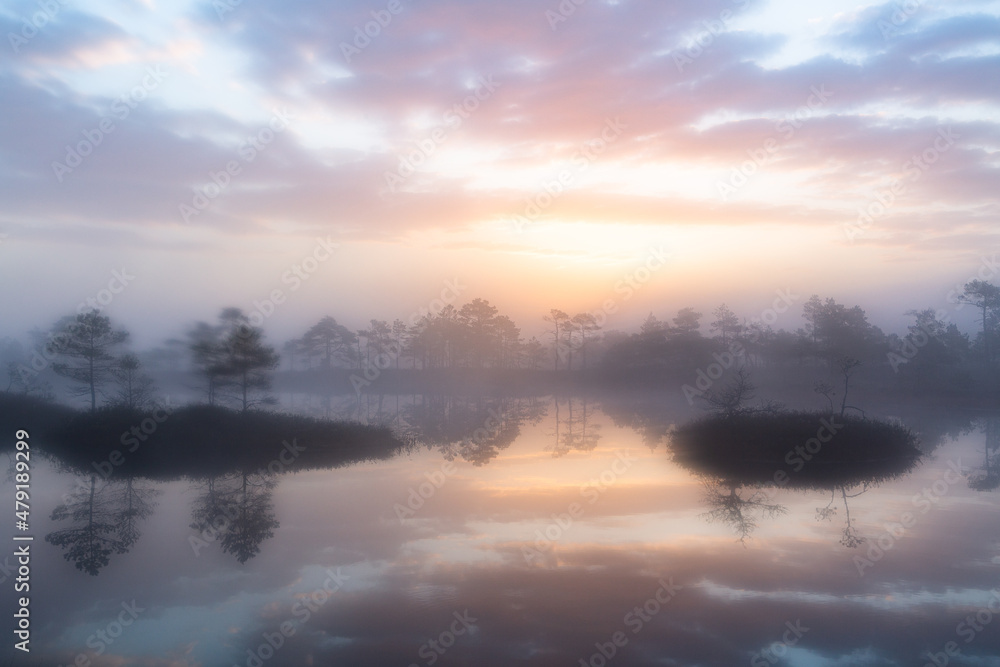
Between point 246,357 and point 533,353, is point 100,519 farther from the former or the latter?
point 533,353

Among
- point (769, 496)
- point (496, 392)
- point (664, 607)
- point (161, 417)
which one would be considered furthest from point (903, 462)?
point (496, 392)

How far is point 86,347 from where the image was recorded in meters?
35.8

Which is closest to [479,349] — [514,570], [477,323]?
[477,323]

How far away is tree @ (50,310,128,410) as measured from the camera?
3569cm

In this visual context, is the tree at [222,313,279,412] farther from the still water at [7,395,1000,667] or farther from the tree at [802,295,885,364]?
the tree at [802,295,885,364]

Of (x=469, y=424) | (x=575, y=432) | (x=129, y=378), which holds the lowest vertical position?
(x=469, y=424)

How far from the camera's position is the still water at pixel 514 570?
9633 millimetres

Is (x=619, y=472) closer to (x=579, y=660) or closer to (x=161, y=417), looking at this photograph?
(x=579, y=660)

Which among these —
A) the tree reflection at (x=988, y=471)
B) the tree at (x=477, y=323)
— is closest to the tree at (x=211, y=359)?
the tree reflection at (x=988, y=471)

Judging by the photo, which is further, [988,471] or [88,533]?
[988,471]

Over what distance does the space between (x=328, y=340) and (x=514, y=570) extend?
96.4 metres

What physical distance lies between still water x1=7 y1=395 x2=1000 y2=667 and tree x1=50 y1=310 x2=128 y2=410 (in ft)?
41.6

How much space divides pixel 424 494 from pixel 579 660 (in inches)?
491

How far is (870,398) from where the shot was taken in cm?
6412
